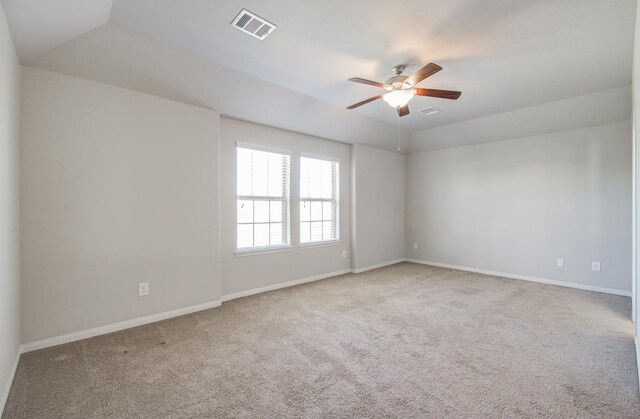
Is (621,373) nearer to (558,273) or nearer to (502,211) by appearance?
(558,273)

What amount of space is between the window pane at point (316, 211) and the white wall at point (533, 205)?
2.54m

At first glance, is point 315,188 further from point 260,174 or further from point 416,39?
point 416,39

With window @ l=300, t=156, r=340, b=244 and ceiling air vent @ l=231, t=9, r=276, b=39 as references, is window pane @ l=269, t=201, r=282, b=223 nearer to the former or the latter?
window @ l=300, t=156, r=340, b=244

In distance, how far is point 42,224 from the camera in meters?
2.50

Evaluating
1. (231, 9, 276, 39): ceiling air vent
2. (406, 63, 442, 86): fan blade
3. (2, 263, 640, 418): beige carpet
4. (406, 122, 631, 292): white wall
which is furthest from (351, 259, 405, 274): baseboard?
(231, 9, 276, 39): ceiling air vent

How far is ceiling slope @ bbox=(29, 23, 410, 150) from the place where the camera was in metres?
2.46

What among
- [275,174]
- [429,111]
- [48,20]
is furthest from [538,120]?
[48,20]

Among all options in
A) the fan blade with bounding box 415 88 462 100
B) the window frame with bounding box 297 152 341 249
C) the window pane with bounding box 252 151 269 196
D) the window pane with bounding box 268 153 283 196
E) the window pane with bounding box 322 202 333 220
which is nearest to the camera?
the fan blade with bounding box 415 88 462 100

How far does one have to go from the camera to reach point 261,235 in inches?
166

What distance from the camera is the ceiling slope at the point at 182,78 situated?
2461 mm

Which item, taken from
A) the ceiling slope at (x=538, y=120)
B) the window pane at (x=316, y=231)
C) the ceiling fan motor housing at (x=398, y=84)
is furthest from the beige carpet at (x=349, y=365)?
the ceiling slope at (x=538, y=120)

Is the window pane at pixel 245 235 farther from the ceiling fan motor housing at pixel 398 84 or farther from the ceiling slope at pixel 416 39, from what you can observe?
the ceiling fan motor housing at pixel 398 84

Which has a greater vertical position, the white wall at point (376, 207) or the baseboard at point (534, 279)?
the white wall at point (376, 207)

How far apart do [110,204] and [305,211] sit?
8.72 feet
